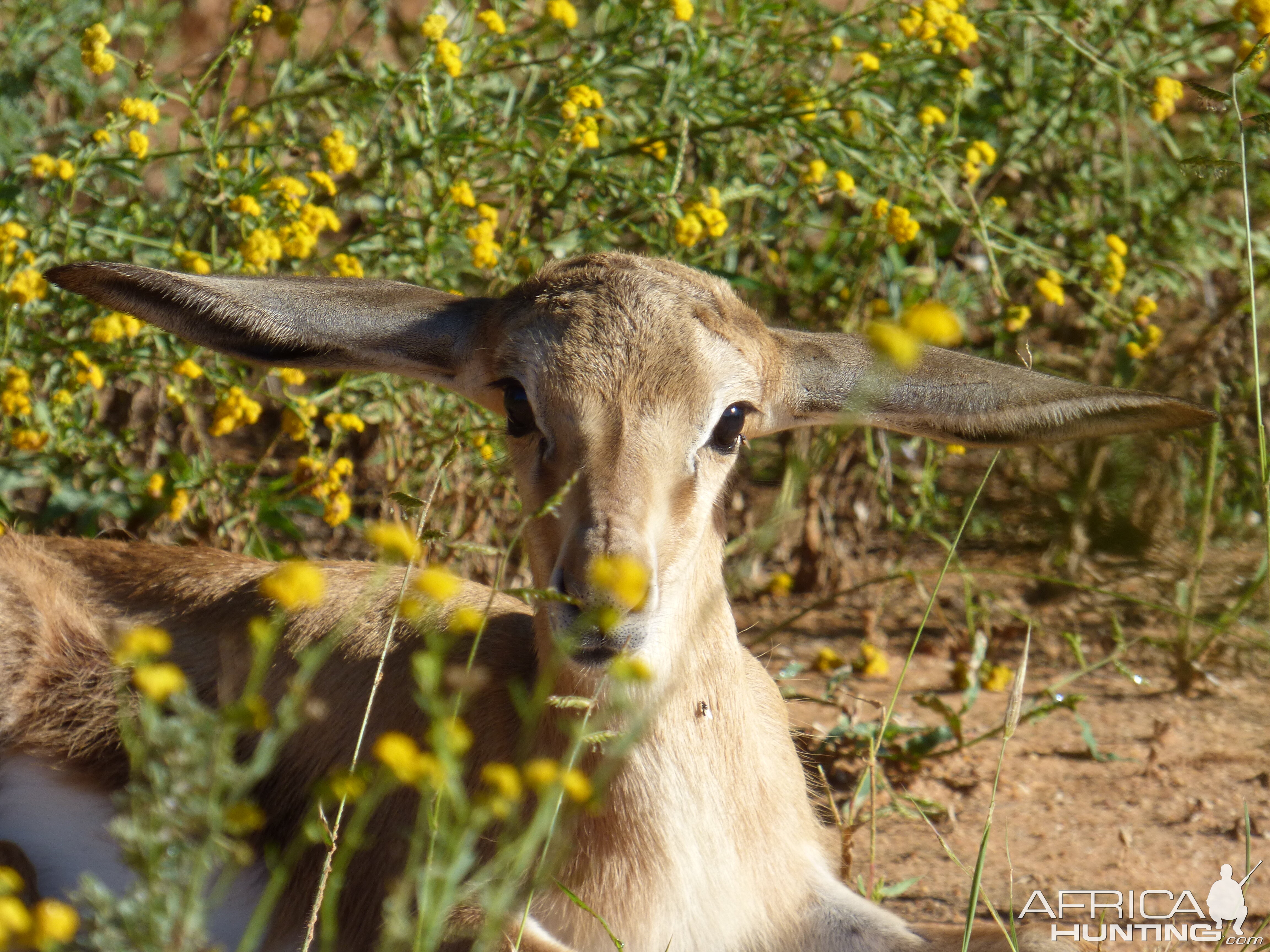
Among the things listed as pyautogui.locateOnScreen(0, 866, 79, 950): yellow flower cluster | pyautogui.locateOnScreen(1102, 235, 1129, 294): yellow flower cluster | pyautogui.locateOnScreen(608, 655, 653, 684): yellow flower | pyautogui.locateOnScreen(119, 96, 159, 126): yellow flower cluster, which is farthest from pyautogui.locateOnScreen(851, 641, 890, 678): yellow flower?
pyautogui.locateOnScreen(0, 866, 79, 950): yellow flower cluster

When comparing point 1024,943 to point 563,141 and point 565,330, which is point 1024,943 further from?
point 563,141

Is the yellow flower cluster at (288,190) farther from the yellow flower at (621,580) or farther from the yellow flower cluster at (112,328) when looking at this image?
the yellow flower at (621,580)

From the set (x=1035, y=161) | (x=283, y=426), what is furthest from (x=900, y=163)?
(x=283, y=426)

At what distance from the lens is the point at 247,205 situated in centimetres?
402

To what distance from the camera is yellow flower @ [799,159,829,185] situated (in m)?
4.44

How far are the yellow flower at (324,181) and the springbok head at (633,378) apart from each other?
692 mm

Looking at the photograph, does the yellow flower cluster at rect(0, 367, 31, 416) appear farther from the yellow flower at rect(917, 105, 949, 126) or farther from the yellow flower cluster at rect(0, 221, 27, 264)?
the yellow flower at rect(917, 105, 949, 126)

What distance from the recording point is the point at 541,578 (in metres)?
3.17

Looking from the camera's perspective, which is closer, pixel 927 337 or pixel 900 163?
pixel 927 337

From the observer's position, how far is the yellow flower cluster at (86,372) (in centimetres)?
410

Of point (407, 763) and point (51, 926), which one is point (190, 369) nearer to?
point (407, 763)

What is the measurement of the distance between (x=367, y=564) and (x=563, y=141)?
62.8 inches

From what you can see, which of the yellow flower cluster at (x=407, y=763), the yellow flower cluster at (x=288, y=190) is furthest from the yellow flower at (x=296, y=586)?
the yellow flower cluster at (x=288, y=190)

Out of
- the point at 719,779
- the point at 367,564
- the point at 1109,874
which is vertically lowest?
the point at 1109,874
